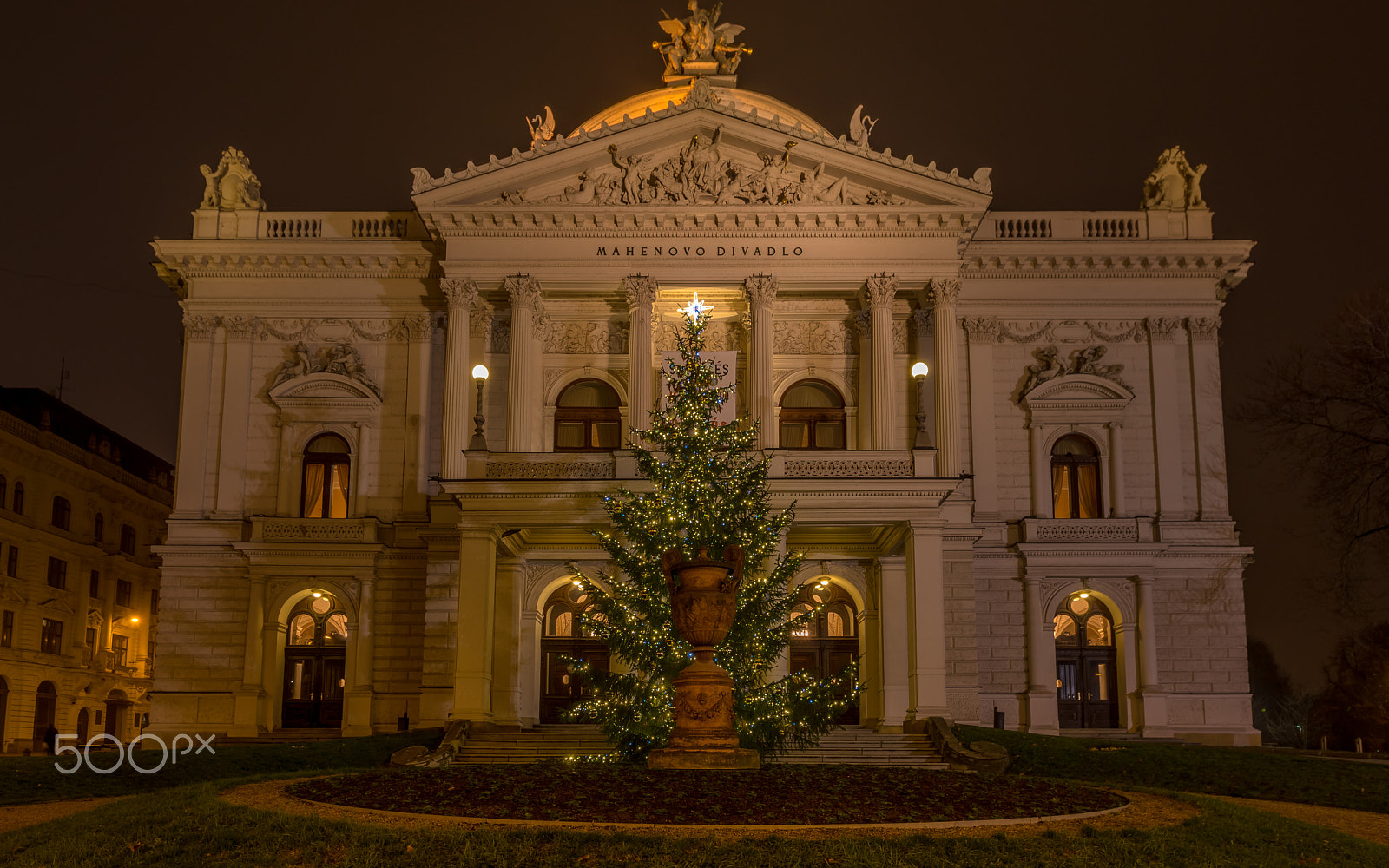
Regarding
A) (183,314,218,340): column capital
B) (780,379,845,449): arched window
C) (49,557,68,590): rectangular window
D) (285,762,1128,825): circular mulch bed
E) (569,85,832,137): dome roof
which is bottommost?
(285,762,1128,825): circular mulch bed

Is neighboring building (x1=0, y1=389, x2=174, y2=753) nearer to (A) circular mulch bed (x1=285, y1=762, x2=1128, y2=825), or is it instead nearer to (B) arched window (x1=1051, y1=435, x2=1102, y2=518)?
(B) arched window (x1=1051, y1=435, x2=1102, y2=518)

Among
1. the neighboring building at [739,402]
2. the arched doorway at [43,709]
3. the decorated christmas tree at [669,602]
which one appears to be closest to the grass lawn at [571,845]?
the decorated christmas tree at [669,602]

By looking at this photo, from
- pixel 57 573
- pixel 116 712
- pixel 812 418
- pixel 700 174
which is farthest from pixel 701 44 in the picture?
pixel 116 712

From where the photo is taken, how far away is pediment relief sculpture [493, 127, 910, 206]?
41000mm

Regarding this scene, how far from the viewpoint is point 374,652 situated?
136ft

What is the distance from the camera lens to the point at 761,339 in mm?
40531

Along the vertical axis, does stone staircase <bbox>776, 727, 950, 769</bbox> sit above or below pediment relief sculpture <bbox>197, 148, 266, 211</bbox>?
below

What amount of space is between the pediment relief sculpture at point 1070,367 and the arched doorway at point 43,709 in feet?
146

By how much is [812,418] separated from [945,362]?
480cm

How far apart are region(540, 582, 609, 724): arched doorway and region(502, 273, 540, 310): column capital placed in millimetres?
8733

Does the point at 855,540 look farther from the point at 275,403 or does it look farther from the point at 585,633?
the point at 275,403

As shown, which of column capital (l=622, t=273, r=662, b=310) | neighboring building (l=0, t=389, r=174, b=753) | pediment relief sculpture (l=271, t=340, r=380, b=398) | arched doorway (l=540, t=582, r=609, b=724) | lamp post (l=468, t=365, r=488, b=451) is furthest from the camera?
neighboring building (l=0, t=389, r=174, b=753)

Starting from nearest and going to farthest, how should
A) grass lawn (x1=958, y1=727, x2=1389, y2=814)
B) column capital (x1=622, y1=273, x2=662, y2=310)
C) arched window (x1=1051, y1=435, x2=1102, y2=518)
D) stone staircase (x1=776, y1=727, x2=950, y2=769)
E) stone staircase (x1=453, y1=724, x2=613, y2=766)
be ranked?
grass lawn (x1=958, y1=727, x2=1389, y2=814)
stone staircase (x1=776, y1=727, x2=950, y2=769)
stone staircase (x1=453, y1=724, x2=613, y2=766)
column capital (x1=622, y1=273, x2=662, y2=310)
arched window (x1=1051, y1=435, x2=1102, y2=518)

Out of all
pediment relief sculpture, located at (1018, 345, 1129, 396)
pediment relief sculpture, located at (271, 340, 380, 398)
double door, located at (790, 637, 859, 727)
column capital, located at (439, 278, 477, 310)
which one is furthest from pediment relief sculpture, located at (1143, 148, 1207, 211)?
pediment relief sculpture, located at (271, 340, 380, 398)
